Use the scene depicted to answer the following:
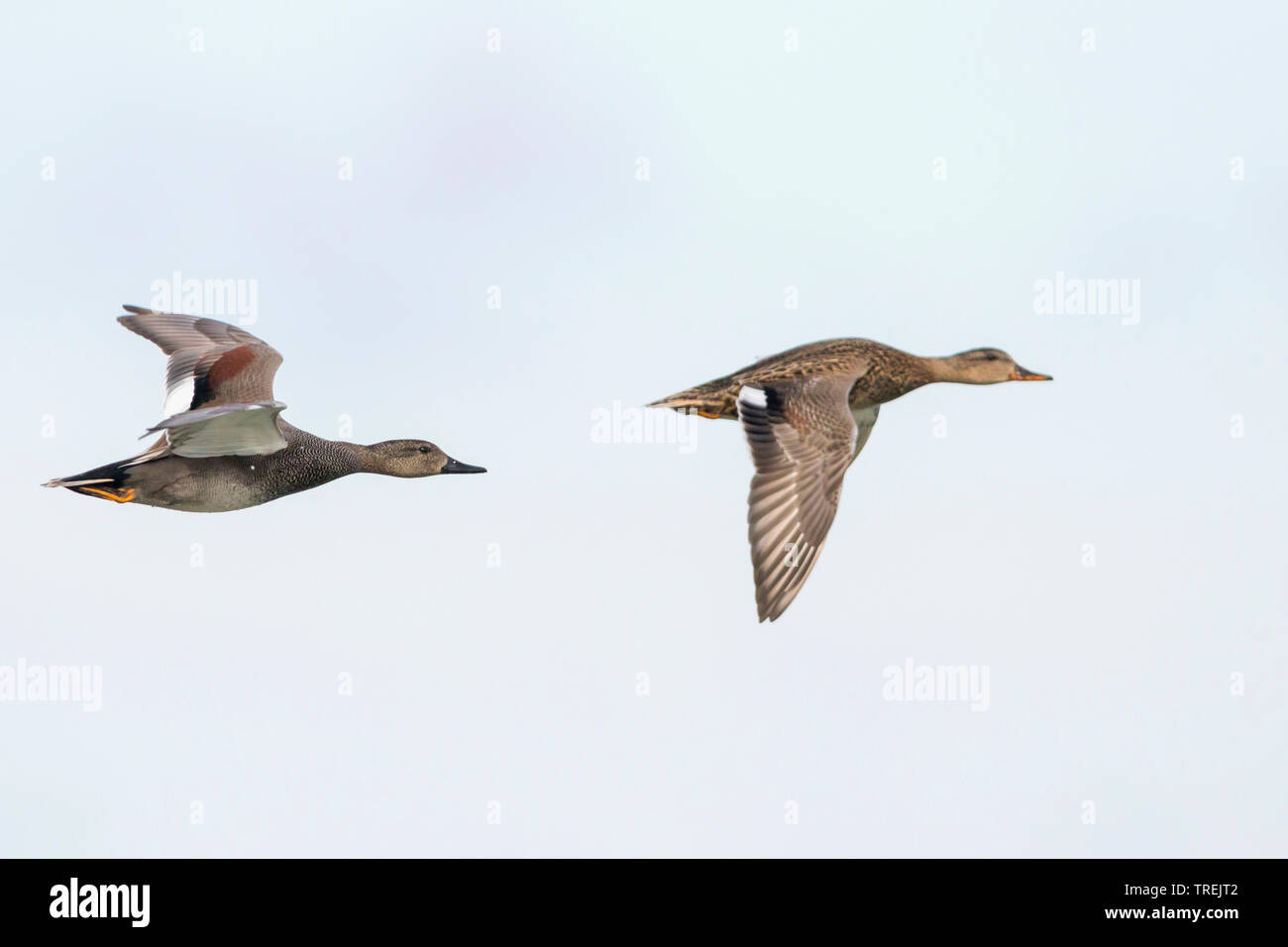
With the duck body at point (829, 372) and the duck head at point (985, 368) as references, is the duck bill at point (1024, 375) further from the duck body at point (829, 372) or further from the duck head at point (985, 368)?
the duck body at point (829, 372)

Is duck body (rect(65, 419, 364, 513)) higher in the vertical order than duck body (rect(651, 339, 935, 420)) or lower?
lower

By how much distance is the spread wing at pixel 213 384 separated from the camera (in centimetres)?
1213

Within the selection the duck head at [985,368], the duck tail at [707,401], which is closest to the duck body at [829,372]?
the duck tail at [707,401]

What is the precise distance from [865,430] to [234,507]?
15.7 ft

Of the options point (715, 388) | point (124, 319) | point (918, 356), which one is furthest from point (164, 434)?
point (918, 356)

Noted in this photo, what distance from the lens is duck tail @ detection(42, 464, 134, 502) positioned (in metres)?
12.5

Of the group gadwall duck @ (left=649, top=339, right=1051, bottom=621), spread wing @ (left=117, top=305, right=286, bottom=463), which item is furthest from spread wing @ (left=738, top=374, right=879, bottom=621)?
spread wing @ (left=117, top=305, right=286, bottom=463)

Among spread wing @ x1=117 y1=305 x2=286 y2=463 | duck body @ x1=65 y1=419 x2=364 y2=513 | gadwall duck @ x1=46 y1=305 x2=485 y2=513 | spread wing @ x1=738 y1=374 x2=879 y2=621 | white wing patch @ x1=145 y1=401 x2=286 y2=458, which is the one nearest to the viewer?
spread wing @ x1=738 y1=374 x2=879 y2=621

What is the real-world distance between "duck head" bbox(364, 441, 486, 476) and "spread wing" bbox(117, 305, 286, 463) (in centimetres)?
97

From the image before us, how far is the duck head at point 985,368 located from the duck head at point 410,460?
3901 mm

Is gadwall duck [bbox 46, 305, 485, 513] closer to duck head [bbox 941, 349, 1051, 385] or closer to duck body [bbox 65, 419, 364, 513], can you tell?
duck body [bbox 65, 419, 364, 513]

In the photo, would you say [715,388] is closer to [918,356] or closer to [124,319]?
[918,356]

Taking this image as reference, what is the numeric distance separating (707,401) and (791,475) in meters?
1.54

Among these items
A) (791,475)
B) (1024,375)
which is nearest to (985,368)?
(1024,375)
